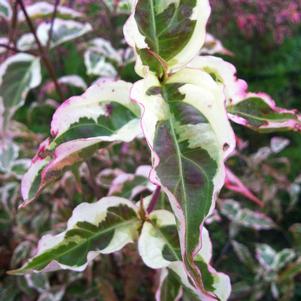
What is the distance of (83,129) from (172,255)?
0.21 meters

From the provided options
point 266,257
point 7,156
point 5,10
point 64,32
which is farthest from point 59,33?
point 266,257

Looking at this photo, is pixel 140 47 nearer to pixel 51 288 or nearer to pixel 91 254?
pixel 91 254

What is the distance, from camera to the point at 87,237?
0.70m

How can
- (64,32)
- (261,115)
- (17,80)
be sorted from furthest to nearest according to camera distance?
1. (64,32)
2. (17,80)
3. (261,115)

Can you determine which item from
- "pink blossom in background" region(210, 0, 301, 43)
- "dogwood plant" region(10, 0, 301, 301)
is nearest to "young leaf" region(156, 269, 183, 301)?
"dogwood plant" region(10, 0, 301, 301)

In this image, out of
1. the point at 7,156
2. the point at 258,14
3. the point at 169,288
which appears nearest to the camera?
the point at 169,288

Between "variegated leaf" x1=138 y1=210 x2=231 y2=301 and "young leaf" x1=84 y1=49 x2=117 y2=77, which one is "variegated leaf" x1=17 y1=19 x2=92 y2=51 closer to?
"young leaf" x1=84 y1=49 x2=117 y2=77

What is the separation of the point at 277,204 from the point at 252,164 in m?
0.18

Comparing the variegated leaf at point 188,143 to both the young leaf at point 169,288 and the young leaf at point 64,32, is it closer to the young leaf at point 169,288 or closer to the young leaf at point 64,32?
the young leaf at point 169,288

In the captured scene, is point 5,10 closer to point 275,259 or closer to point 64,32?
point 64,32

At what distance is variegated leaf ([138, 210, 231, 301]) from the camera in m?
0.66

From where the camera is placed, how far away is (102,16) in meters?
1.90

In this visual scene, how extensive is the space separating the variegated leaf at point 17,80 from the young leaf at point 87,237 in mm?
322

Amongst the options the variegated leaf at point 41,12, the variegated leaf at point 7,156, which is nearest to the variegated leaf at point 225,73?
the variegated leaf at point 41,12
